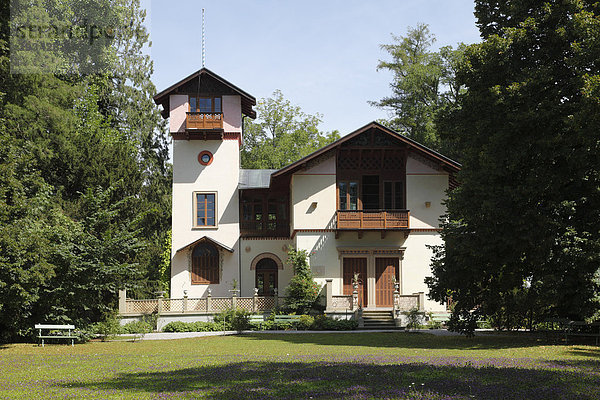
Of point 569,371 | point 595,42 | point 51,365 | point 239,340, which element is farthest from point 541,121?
point 51,365

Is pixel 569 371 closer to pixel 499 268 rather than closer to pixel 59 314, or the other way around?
pixel 499 268

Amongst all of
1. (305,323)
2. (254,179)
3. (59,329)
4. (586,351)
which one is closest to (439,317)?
(305,323)

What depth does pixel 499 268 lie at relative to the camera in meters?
19.9

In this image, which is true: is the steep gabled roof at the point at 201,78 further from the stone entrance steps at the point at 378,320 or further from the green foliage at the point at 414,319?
the green foliage at the point at 414,319

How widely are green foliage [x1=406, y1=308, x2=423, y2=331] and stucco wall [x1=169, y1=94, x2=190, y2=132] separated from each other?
16328mm

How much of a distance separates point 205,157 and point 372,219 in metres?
10.7

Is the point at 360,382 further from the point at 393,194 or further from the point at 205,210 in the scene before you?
the point at 205,210

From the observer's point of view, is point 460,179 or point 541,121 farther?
point 460,179

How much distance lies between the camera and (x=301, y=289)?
3086cm

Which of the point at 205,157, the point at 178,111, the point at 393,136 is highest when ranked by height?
the point at 178,111

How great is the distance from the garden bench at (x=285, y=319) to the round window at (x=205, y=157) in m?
11.0

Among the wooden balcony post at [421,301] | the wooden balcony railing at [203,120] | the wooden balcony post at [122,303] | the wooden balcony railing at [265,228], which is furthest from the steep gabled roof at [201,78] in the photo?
the wooden balcony post at [421,301]

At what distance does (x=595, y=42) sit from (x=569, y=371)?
982 cm

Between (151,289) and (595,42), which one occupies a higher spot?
(595,42)
